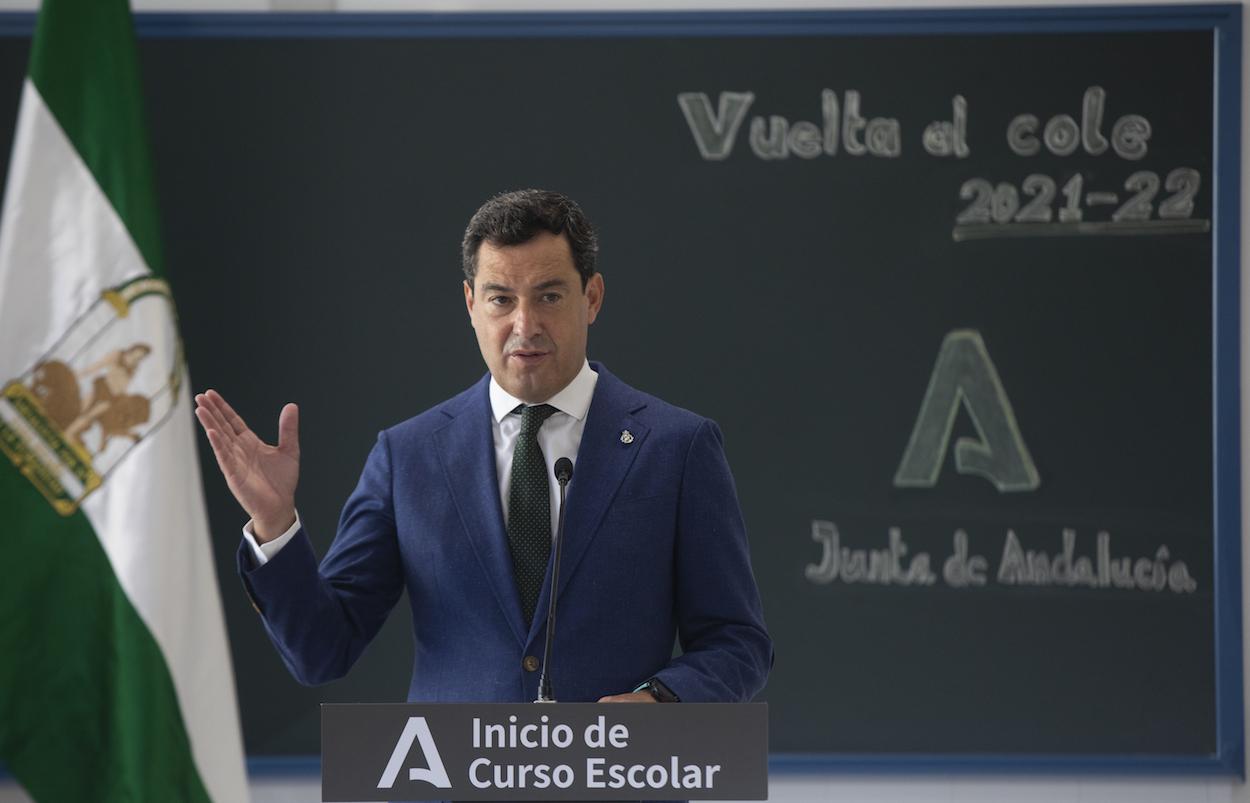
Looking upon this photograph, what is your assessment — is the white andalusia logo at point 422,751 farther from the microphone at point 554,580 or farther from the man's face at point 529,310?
the man's face at point 529,310

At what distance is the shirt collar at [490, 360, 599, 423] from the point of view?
182 centimetres

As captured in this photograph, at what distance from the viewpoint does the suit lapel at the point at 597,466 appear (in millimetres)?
1716

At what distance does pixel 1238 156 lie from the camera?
10.5 feet

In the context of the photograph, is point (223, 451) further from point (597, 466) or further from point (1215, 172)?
point (1215, 172)

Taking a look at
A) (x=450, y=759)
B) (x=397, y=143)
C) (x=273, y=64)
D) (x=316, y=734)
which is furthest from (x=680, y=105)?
(x=450, y=759)

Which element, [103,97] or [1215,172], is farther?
[1215,172]

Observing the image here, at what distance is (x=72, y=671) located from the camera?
2.80 m

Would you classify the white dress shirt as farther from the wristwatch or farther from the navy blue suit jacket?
the wristwatch

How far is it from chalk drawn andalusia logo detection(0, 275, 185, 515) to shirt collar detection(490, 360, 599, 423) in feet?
4.09

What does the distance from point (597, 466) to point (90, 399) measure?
1.49 meters

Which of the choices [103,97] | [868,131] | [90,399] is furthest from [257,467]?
[868,131]

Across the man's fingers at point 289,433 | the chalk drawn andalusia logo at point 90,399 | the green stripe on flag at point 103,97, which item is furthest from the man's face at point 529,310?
the green stripe on flag at point 103,97

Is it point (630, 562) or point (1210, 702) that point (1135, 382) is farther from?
point (630, 562)

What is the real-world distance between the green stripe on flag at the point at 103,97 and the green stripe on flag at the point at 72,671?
59 cm
